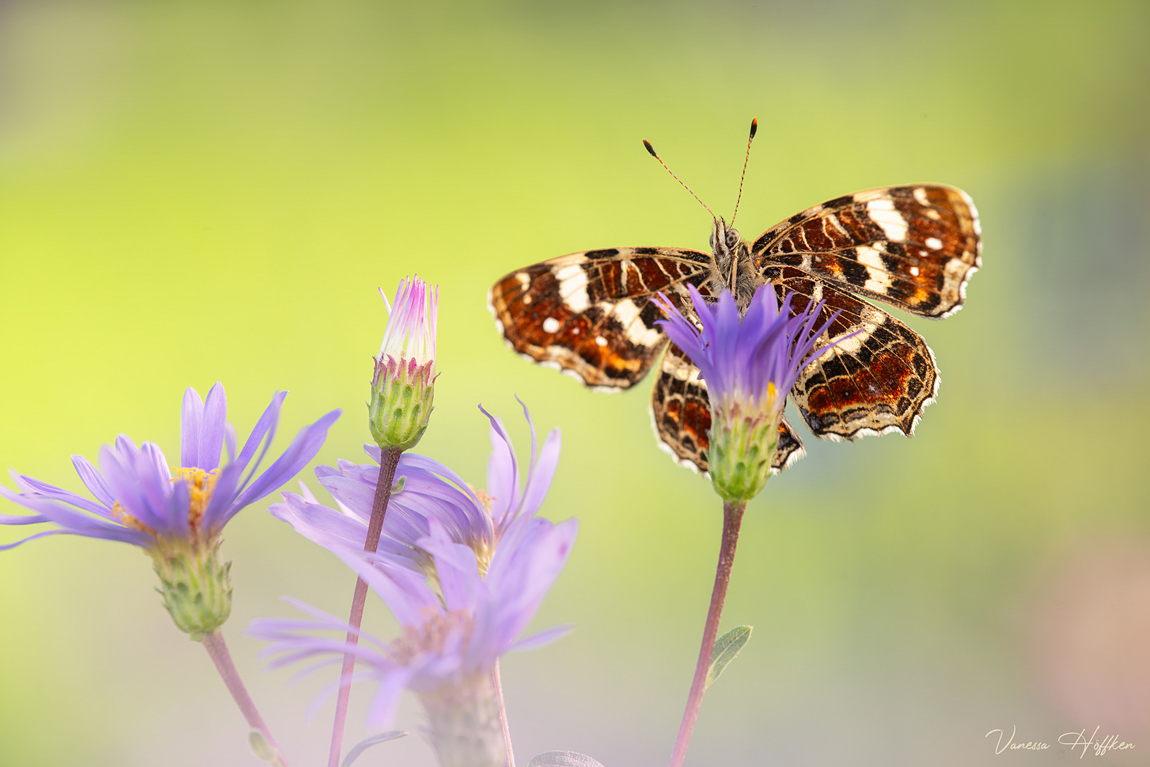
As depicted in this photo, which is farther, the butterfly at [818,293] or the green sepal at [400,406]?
the butterfly at [818,293]

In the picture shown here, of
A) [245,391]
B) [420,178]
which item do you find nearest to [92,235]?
[245,391]

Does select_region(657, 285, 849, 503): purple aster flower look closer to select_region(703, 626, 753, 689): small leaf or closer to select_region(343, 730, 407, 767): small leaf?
select_region(703, 626, 753, 689): small leaf

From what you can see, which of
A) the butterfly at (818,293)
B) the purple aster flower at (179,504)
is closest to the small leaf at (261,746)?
the purple aster flower at (179,504)

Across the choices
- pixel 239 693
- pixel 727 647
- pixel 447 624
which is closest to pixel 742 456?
pixel 727 647

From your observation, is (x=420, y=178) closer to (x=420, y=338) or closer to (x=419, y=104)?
(x=419, y=104)

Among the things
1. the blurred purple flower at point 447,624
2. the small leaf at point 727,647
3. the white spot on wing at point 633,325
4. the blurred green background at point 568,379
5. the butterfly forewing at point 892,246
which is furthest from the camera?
the blurred green background at point 568,379

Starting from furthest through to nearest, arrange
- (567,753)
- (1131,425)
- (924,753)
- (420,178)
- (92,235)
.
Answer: (420,178) < (92,235) < (1131,425) < (924,753) < (567,753)

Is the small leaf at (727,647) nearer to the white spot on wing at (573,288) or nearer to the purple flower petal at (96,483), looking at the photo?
the purple flower petal at (96,483)
